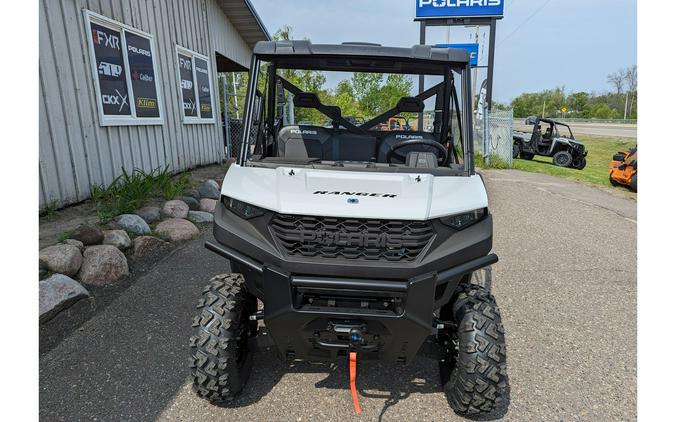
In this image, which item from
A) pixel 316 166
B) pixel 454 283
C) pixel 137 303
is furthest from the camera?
pixel 137 303

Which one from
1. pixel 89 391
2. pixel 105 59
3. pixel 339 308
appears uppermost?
pixel 105 59

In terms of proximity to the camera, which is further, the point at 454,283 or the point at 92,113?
the point at 92,113

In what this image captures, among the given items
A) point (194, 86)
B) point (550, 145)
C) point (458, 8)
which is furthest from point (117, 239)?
point (550, 145)

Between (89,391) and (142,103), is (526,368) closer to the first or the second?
(89,391)

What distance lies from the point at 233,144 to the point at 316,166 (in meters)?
10.2

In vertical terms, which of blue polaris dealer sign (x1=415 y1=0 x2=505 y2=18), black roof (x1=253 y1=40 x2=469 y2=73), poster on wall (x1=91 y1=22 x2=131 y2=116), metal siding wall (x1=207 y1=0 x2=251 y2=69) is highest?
blue polaris dealer sign (x1=415 y1=0 x2=505 y2=18)

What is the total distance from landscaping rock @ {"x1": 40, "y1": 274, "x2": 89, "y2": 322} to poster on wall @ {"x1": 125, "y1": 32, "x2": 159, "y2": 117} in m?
4.19

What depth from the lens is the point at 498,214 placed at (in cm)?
774

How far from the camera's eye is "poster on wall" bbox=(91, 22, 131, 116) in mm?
5984

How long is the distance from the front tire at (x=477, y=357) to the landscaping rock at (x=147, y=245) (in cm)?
355

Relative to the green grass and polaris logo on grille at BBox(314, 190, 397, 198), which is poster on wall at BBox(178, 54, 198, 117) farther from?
the green grass

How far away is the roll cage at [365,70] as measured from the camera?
260 cm

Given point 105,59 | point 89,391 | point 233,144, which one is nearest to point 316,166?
point 89,391

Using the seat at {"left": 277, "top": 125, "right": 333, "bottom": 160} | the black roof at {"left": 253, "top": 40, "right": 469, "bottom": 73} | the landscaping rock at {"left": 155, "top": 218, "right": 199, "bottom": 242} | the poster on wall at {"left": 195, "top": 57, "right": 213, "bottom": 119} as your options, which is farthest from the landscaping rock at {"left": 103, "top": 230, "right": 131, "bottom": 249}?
the poster on wall at {"left": 195, "top": 57, "right": 213, "bottom": 119}
